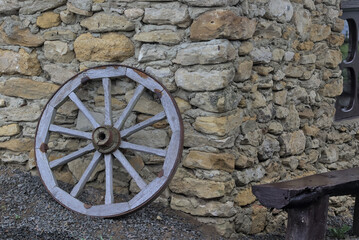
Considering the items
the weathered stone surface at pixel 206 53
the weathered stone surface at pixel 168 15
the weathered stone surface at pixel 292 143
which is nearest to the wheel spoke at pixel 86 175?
the weathered stone surface at pixel 206 53

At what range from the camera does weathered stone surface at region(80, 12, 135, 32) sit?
3652mm

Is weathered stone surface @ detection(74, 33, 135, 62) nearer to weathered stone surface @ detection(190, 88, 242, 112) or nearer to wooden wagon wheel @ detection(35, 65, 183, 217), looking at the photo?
wooden wagon wheel @ detection(35, 65, 183, 217)

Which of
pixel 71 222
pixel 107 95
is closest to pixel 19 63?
pixel 107 95

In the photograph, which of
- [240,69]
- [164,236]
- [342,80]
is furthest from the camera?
[342,80]

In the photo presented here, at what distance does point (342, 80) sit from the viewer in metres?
5.00

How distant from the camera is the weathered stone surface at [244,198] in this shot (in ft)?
12.2

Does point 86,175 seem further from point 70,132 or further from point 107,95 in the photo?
point 107,95

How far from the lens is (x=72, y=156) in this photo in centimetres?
369

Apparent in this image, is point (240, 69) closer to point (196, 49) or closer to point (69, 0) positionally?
point (196, 49)

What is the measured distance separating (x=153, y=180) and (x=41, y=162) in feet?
2.71

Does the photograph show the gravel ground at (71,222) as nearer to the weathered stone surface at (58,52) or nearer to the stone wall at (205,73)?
the stone wall at (205,73)

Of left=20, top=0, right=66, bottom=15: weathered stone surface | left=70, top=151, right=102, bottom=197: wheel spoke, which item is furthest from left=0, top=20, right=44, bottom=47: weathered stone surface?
left=70, top=151, right=102, bottom=197: wheel spoke

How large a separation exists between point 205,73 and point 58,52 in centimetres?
111

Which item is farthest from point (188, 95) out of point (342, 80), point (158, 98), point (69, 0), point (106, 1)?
point (342, 80)
